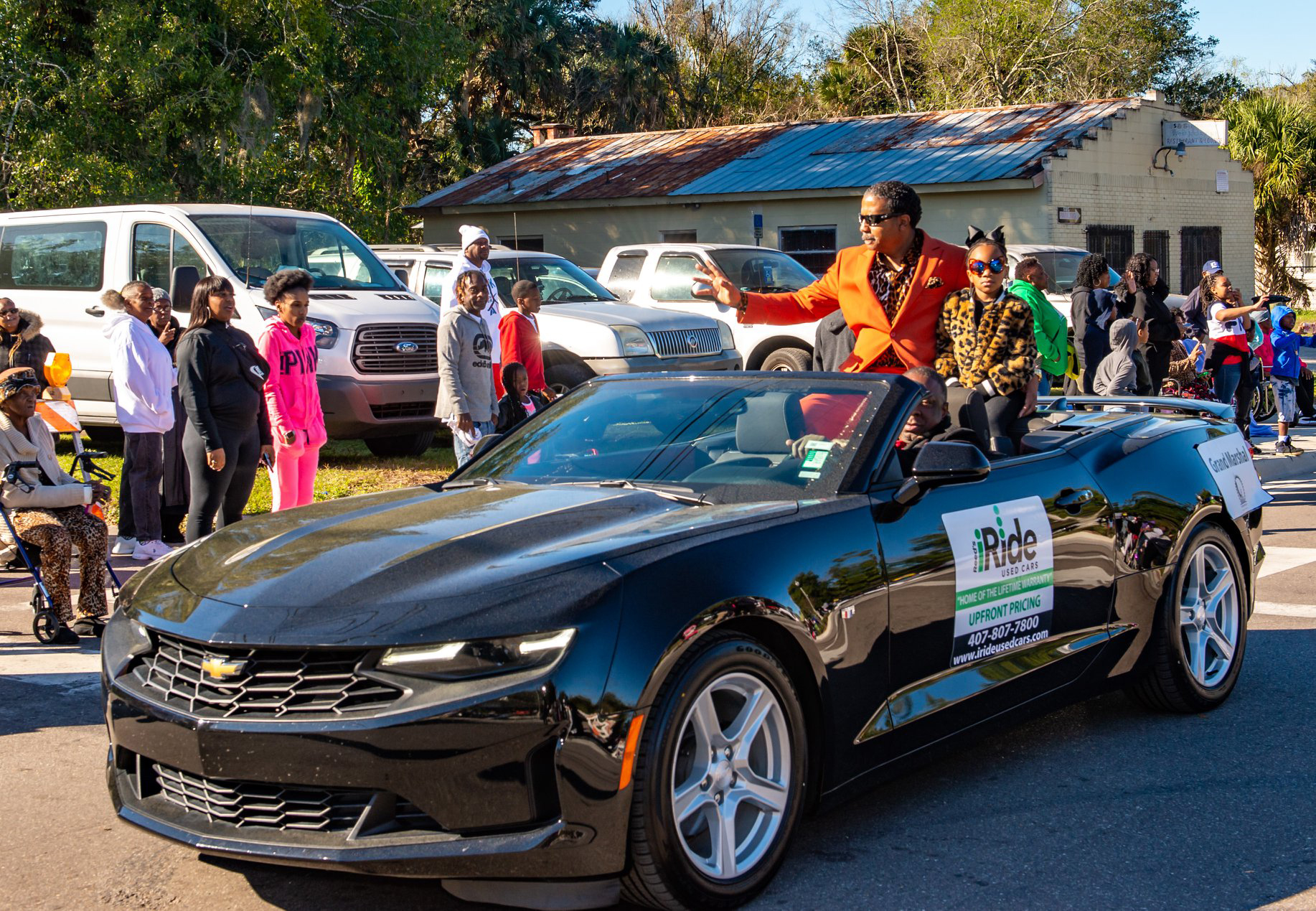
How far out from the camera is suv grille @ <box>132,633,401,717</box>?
137 inches

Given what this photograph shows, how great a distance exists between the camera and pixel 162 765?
3.83 m

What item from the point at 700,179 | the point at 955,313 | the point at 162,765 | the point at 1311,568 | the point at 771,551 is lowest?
the point at 1311,568

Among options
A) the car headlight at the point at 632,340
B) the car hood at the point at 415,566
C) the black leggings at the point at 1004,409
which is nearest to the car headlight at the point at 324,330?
the car headlight at the point at 632,340

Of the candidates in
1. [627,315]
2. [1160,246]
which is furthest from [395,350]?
[1160,246]

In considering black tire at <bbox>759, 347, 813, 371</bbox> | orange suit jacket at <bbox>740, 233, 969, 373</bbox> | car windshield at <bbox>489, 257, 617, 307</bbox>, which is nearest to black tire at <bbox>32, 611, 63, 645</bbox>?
orange suit jacket at <bbox>740, 233, 969, 373</bbox>

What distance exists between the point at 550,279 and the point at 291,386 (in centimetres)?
685

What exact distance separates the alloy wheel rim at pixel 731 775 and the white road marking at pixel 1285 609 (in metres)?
4.63

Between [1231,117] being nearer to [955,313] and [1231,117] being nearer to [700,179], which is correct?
[700,179]

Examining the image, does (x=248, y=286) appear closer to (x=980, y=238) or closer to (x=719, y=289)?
(x=980, y=238)

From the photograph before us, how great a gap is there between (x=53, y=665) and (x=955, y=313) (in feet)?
15.3

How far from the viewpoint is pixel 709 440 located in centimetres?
490

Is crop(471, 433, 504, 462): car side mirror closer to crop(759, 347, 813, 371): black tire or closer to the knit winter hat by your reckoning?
the knit winter hat

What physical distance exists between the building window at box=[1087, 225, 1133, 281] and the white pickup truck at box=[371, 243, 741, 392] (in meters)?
13.0

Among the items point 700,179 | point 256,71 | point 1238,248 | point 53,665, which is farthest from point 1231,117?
point 53,665
